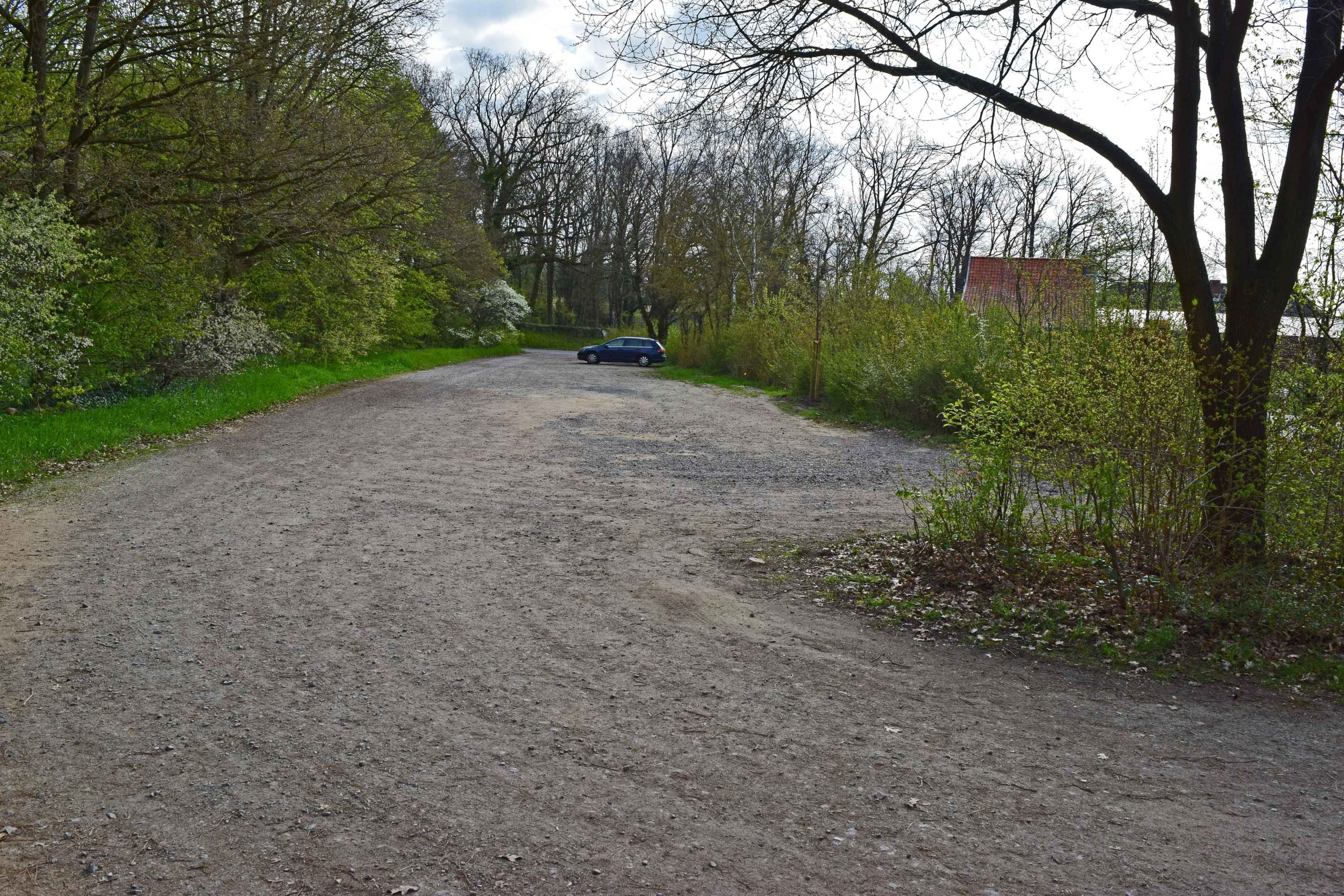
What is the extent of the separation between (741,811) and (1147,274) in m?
12.6

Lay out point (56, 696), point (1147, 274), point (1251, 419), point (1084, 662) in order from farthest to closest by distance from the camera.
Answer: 1. point (1147, 274)
2. point (1251, 419)
3. point (1084, 662)
4. point (56, 696)

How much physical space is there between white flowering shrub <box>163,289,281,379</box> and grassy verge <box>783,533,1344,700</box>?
45.9 feet

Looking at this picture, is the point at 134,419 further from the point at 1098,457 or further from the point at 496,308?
the point at 496,308

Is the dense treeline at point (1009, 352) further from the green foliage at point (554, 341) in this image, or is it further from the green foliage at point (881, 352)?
the green foliage at point (554, 341)

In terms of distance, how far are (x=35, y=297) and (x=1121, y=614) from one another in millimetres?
11627

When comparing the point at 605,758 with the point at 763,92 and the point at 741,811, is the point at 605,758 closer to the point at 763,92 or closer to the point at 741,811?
the point at 741,811

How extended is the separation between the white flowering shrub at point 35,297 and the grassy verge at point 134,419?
509 millimetres

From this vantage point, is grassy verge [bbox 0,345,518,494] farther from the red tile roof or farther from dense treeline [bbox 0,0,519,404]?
the red tile roof

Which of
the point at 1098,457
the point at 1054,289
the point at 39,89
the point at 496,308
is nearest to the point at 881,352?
the point at 1054,289

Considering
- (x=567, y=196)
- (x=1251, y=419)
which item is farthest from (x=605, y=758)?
(x=567, y=196)

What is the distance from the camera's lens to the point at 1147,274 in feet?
43.9

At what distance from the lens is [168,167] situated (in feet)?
45.5

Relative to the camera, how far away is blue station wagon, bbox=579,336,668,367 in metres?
43.6

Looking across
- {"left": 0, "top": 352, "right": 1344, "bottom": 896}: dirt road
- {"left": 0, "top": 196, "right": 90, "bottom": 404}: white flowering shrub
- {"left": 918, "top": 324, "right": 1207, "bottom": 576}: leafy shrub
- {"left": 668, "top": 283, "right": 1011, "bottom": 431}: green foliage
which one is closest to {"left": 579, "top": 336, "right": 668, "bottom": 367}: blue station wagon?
{"left": 668, "top": 283, "right": 1011, "bottom": 431}: green foliage
